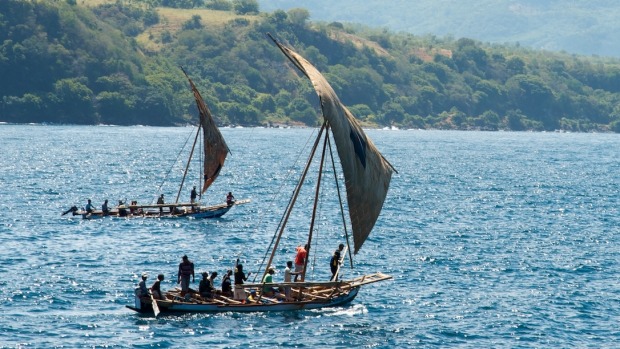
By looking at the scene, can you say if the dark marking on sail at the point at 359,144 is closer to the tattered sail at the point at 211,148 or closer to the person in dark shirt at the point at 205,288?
the person in dark shirt at the point at 205,288

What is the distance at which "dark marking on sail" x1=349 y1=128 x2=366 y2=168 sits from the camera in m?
54.2

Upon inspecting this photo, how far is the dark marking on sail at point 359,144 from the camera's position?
178 feet

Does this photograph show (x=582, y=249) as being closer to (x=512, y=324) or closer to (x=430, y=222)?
(x=430, y=222)

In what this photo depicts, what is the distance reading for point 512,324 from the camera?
55.0 m

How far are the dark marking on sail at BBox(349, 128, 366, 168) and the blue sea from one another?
7.74 metres

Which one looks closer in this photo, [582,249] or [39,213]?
[582,249]

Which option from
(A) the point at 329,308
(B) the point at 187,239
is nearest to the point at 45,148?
(B) the point at 187,239

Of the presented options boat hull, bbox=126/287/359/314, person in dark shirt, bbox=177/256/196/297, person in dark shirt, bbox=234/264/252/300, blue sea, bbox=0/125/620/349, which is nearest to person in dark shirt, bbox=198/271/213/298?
person in dark shirt, bbox=177/256/196/297

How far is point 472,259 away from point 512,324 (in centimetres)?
1872

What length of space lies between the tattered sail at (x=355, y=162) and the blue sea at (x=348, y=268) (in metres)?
4.93

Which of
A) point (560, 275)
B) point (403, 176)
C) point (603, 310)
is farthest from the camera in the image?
point (403, 176)

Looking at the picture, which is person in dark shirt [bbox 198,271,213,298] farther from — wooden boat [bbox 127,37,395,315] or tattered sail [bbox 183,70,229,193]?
tattered sail [bbox 183,70,229,193]

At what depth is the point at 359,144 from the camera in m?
54.5

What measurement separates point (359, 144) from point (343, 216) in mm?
3561
